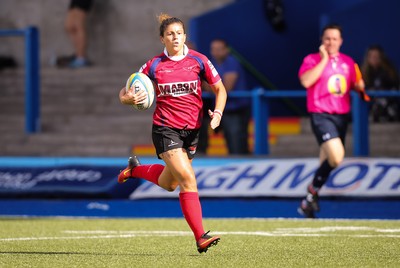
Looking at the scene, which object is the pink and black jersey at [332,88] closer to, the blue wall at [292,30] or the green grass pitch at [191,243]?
the green grass pitch at [191,243]

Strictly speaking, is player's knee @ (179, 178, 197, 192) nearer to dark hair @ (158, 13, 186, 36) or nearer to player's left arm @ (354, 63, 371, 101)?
dark hair @ (158, 13, 186, 36)

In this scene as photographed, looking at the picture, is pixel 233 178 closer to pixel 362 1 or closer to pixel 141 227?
pixel 141 227

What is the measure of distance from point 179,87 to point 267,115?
17.6 ft

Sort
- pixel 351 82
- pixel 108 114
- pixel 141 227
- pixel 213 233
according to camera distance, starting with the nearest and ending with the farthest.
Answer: pixel 213 233
pixel 141 227
pixel 351 82
pixel 108 114

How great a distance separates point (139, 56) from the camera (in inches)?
861

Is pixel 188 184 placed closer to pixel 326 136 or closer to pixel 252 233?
pixel 252 233

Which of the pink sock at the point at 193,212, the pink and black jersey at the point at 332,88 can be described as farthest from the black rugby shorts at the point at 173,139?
the pink and black jersey at the point at 332,88

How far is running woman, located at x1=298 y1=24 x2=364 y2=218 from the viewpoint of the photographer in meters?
13.6

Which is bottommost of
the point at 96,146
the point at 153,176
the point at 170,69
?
the point at 96,146

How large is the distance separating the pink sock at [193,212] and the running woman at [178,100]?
0.01 meters

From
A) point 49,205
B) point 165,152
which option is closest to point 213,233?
point 165,152

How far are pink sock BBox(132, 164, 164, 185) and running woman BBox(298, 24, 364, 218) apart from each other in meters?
3.04

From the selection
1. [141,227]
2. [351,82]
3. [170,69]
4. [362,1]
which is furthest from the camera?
[362,1]

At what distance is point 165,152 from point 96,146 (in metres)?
8.91
